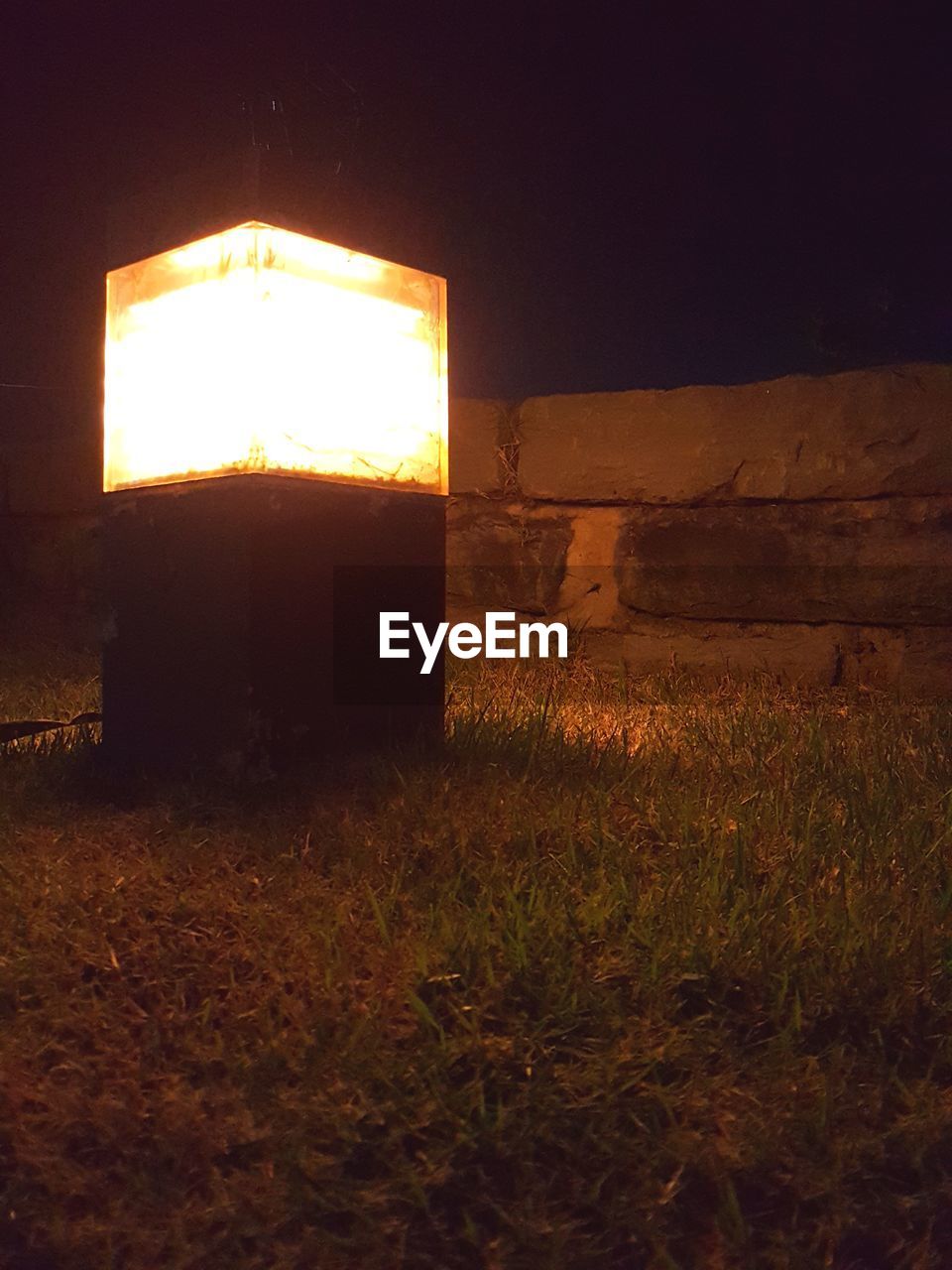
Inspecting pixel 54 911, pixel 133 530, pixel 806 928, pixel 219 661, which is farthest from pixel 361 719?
pixel 806 928

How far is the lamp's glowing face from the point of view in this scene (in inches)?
96.8

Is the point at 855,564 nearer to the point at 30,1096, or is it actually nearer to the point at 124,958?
the point at 124,958

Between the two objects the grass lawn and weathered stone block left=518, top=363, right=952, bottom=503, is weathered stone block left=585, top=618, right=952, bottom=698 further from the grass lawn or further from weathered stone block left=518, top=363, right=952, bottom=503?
the grass lawn

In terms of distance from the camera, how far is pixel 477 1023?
1626 millimetres

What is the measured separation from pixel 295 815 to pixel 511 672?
1.89 meters

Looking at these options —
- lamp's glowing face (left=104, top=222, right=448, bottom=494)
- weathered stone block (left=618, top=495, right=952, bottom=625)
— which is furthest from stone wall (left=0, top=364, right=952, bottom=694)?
lamp's glowing face (left=104, top=222, right=448, bottom=494)

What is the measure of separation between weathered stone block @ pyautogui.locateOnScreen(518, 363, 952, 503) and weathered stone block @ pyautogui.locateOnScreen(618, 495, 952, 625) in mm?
69

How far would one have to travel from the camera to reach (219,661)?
2.47m

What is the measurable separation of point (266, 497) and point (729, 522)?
2008mm

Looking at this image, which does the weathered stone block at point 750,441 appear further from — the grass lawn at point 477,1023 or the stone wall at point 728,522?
the grass lawn at point 477,1023

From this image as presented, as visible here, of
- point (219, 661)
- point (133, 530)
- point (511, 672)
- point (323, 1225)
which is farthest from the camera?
point (511, 672)

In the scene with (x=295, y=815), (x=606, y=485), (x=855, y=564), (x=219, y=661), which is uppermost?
(x=606, y=485)

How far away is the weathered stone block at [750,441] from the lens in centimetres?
376

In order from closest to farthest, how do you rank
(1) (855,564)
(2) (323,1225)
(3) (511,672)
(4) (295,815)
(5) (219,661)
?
(2) (323,1225)
(4) (295,815)
(5) (219,661)
(1) (855,564)
(3) (511,672)
